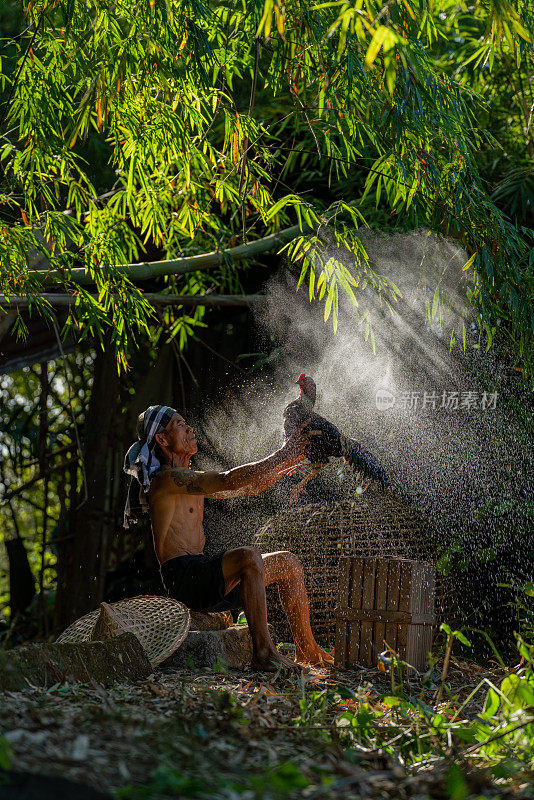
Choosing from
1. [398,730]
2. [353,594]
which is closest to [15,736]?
[398,730]

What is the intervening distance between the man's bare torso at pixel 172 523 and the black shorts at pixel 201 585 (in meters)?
0.13

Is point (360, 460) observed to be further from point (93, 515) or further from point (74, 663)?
point (93, 515)

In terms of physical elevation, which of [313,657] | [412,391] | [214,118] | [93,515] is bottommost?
[313,657]

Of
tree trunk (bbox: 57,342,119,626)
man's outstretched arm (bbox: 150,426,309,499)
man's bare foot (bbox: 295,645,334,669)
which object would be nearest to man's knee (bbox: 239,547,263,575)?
man's outstretched arm (bbox: 150,426,309,499)

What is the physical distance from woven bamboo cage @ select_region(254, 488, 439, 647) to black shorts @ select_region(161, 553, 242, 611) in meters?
0.86

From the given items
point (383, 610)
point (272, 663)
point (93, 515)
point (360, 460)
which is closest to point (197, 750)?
point (272, 663)

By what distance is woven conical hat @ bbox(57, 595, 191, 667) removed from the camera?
10.3ft

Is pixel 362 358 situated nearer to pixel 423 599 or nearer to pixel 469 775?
pixel 423 599

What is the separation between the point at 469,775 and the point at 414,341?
3.91 meters

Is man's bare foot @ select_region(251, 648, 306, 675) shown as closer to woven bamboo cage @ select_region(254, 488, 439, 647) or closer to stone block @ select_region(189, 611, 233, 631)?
stone block @ select_region(189, 611, 233, 631)

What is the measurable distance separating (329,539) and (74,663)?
6.33ft

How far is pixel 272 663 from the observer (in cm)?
317

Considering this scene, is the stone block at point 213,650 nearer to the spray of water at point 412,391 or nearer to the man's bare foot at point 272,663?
the man's bare foot at point 272,663

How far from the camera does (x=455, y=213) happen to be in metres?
3.38
